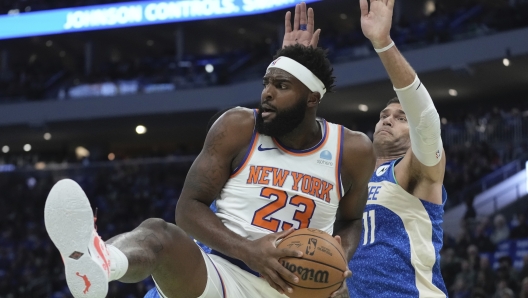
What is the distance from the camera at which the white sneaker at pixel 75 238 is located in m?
3.29

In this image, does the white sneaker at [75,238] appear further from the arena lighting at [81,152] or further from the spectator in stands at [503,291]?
the arena lighting at [81,152]

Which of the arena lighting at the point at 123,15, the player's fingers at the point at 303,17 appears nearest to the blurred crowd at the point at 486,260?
the player's fingers at the point at 303,17

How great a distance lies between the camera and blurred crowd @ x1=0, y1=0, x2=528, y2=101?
19.4 metres

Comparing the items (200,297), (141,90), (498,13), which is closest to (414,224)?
(200,297)

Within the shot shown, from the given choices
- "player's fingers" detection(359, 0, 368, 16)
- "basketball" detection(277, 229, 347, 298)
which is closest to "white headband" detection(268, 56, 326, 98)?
"player's fingers" detection(359, 0, 368, 16)

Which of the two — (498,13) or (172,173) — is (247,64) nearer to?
(172,173)

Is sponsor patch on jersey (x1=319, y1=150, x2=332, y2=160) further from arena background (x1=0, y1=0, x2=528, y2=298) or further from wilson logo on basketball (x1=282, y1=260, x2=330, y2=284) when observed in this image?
arena background (x1=0, y1=0, x2=528, y2=298)

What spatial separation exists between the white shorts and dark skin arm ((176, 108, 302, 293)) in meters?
0.14

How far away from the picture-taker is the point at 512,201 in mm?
14602

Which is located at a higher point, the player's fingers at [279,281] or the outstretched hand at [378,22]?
the outstretched hand at [378,22]

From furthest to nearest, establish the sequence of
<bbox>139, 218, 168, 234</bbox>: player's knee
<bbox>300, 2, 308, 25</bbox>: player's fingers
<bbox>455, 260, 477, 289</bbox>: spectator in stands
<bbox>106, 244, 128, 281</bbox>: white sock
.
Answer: <bbox>455, 260, 477, 289</bbox>: spectator in stands, <bbox>300, 2, 308, 25</bbox>: player's fingers, <bbox>139, 218, 168, 234</bbox>: player's knee, <bbox>106, 244, 128, 281</bbox>: white sock

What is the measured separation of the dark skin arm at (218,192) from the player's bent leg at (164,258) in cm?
21

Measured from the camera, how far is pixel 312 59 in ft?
14.6

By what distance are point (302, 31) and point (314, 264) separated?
2.13 meters
